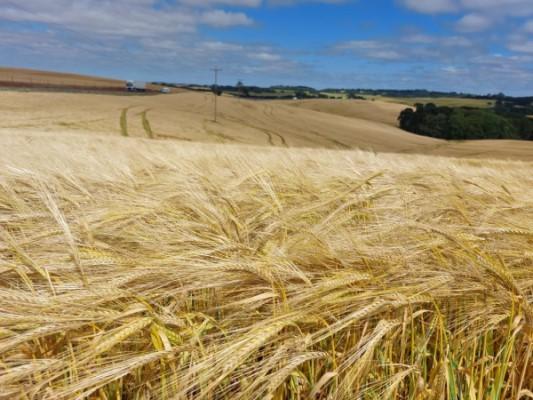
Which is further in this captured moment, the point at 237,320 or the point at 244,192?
the point at 244,192

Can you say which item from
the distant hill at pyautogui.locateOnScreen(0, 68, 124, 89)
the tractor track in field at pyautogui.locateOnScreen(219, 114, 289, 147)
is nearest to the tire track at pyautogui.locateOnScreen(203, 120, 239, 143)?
the tractor track in field at pyautogui.locateOnScreen(219, 114, 289, 147)

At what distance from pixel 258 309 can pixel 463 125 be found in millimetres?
58350

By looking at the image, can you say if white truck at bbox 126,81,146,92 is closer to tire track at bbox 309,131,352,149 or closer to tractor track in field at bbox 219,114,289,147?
tractor track in field at bbox 219,114,289,147

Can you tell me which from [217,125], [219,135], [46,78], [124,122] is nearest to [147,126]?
[124,122]

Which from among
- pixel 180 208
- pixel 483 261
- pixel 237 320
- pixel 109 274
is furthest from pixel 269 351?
pixel 180 208

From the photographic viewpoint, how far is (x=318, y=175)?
8.54 ft

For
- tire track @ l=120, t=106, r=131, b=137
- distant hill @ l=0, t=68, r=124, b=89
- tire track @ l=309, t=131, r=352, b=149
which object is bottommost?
tire track @ l=309, t=131, r=352, b=149

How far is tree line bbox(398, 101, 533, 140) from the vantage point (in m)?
53.1

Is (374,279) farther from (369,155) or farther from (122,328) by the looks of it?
(369,155)

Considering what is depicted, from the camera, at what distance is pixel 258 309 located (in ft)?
3.69

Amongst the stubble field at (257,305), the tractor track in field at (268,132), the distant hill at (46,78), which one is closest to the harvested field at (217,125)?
the tractor track in field at (268,132)

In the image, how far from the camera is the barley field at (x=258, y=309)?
2.93ft

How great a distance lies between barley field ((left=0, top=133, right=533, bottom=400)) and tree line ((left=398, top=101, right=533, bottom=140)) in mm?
57091

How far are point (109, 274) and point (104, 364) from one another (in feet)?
0.75
